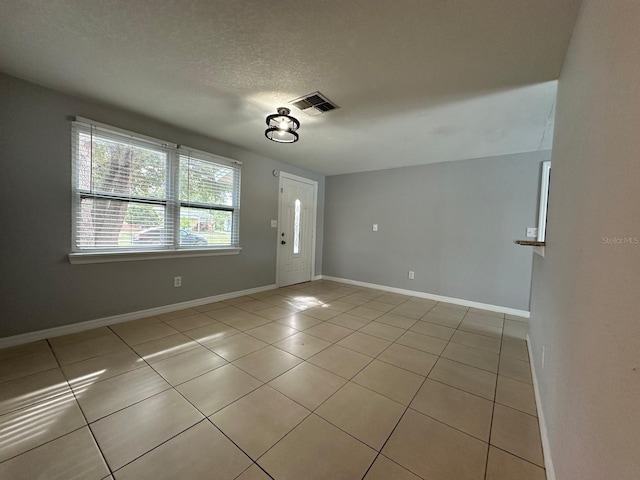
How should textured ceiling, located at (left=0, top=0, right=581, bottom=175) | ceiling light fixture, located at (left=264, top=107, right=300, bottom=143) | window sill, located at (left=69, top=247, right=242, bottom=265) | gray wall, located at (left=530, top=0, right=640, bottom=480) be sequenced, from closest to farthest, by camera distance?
gray wall, located at (left=530, top=0, right=640, bottom=480) < textured ceiling, located at (left=0, top=0, right=581, bottom=175) < ceiling light fixture, located at (left=264, top=107, right=300, bottom=143) < window sill, located at (left=69, top=247, right=242, bottom=265)

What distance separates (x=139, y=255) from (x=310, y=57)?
2802 millimetres

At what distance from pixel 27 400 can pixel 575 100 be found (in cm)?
373

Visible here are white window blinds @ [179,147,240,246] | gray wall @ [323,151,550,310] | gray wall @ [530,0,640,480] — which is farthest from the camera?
gray wall @ [323,151,550,310]

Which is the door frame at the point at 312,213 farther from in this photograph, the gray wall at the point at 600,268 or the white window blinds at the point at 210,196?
the gray wall at the point at 600,268

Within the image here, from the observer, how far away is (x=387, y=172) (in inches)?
189

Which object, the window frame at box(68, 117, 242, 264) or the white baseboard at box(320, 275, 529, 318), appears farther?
the white baseboard at box(320, 275, 529, 318)

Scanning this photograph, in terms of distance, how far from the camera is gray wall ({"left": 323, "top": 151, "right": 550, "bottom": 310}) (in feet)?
11.9

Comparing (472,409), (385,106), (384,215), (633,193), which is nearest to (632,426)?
(633,193)

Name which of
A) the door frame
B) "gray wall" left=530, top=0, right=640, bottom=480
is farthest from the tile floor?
the door frame

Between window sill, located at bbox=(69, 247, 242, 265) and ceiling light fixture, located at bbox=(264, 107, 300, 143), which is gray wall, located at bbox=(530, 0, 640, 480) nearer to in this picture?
ceiling light fixture, located at bbox=(264, 107, 300, 143)

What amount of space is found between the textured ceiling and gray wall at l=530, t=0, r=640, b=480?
0.45 metres

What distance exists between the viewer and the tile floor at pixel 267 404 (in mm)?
1239

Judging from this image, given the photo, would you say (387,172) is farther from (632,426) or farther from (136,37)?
(632,426)

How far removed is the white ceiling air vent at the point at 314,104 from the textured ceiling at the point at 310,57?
79mm
